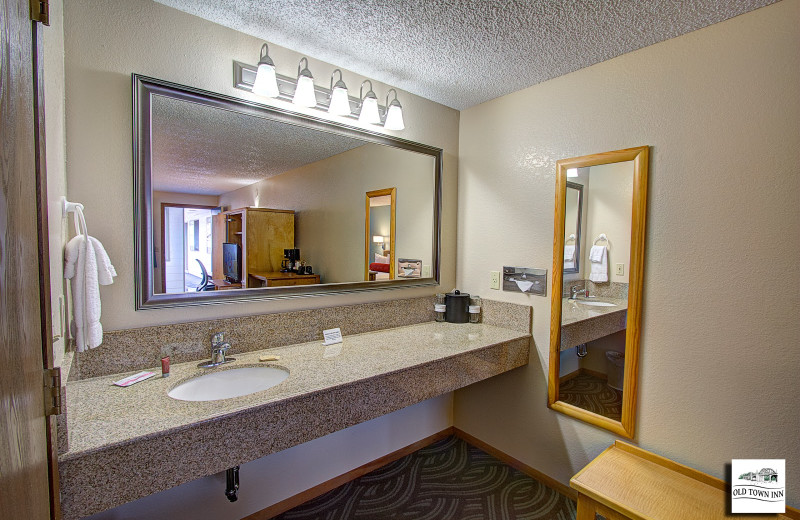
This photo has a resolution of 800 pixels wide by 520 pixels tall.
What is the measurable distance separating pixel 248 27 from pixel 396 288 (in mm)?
1482

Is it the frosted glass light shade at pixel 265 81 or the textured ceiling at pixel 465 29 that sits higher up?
the textured ceiling at pixel 465 29

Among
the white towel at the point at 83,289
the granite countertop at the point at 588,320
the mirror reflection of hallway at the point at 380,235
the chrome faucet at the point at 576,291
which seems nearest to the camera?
the white towel at the point at 83,289

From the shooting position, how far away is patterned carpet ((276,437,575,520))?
6.06 feet

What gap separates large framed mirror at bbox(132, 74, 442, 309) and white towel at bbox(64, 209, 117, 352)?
26 cm

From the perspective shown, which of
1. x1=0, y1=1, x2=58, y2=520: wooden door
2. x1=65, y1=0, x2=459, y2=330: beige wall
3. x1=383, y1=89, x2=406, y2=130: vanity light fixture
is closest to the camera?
x1=0, y1=1, x2=58, y2=520: wooden door

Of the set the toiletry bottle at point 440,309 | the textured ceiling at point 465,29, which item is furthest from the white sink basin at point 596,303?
the textured ceiling at point 465,29

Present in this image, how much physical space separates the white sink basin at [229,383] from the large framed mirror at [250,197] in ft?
1.05

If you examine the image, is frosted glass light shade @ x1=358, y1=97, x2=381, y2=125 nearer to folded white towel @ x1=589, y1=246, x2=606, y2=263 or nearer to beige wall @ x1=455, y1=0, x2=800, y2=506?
beige wall @ x1=455, y1=0, x2=800, y2=506

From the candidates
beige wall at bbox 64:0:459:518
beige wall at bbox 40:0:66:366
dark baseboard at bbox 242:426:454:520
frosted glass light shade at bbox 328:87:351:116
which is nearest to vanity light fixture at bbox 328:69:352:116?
frosted glass light shade at bbox 328:87:351:116

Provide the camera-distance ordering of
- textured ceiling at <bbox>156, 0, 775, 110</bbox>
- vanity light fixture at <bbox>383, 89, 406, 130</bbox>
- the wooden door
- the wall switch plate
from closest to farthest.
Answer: the wooden door, textured ceiling at <bbox>156, 0, 775, 110</bbox>, vanity light fixture at <bbox>383, 89, 406, 130</bbox>, the wall switch plate

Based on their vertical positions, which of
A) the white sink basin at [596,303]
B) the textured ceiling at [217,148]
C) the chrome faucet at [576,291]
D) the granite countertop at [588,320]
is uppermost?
the textured ceiling at [217,148]

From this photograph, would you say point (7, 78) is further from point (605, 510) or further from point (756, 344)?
point (756, 344)

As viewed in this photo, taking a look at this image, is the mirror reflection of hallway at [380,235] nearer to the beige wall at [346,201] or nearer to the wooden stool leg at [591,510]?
the beige wall at [346,201]

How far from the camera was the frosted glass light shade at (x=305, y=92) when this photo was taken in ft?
5.55
